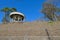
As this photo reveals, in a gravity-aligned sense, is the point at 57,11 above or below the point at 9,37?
above

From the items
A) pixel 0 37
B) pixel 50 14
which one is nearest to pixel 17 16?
pixel 50 14

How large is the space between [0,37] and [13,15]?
491 inches

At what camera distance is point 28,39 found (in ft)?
45.0

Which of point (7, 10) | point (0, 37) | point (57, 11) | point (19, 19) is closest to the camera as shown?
point (0, 37)

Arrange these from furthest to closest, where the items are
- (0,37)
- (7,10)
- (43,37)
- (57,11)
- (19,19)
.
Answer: (7,10)
(57,11)
(19,19)
(0,37)
(43,37)

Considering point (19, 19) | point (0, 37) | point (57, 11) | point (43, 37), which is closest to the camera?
point (43, 37)

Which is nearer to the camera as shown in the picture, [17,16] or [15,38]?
[15,38]

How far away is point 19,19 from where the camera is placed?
26.4 m

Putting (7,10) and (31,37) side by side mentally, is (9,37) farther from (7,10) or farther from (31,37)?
(7,10)

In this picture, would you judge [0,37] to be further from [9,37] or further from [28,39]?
[28,39]

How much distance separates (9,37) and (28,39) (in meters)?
1.72

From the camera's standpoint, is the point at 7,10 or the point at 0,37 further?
the point at 7,10

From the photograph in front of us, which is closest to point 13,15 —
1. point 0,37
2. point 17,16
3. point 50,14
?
point 17,16

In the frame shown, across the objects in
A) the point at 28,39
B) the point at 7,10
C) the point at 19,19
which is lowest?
the point at 28,39
